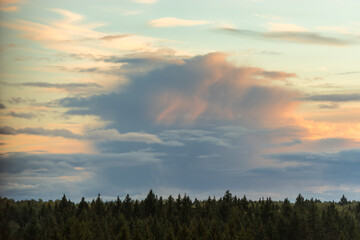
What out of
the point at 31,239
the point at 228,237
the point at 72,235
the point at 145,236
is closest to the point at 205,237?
the point at 228,237

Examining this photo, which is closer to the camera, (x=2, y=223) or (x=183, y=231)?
(x=2, y=223)

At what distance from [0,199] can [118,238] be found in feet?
518

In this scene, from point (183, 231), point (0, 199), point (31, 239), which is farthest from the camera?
point (183, 231)

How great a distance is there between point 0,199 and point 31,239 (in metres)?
153

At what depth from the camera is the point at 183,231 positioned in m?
193

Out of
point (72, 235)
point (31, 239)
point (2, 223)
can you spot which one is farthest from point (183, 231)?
point (2, 223)

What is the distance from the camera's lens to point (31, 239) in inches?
7136

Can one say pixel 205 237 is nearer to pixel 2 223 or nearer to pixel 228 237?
pixel 228 237

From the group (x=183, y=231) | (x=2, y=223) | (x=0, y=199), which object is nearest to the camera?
(x=0, y=199)

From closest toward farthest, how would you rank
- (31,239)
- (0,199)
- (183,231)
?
(0,199), (31,239), (183,231)

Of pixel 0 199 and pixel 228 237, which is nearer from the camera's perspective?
pixel 0 199

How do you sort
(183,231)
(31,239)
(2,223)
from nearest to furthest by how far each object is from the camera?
(2,223)
(31,239)
(183,231)

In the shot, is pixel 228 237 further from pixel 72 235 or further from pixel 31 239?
pixel 31 239

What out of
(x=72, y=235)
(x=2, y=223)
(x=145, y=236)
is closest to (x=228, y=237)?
(x=145, y=236)
